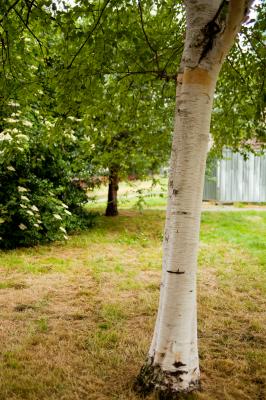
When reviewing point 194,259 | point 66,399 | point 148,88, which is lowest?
point 66,399

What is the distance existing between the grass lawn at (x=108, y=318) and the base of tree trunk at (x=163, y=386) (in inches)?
3.6

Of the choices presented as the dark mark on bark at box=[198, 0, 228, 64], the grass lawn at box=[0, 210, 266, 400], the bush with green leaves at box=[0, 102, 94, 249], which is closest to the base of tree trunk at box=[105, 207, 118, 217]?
the bush with green leaves at box=[0, 102, 94, 249]

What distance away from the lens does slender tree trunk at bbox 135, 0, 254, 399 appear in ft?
9.20

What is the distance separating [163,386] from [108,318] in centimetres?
192

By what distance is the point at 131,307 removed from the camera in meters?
5.22

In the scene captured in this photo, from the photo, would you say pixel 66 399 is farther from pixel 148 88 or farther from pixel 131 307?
pixel 148 88

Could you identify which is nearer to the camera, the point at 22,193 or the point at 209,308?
the point at 209,308

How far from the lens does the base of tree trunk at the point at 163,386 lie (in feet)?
9.73

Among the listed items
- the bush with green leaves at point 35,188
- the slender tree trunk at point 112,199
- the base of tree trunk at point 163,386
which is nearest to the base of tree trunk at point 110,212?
the slender tree trunk at point 112,199

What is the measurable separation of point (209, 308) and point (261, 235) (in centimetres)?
562

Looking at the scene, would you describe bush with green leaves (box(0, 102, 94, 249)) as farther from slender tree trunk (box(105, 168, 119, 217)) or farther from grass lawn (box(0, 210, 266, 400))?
slender tree trunk (box(105, 168, 119, 217))

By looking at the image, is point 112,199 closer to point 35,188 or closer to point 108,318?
point 35,188

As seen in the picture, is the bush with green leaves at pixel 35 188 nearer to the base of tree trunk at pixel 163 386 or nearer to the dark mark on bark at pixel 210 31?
the dark mark on bark at pixel 210 31

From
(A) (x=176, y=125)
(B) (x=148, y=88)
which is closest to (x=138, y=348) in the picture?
(A) (x=176, y=125)
